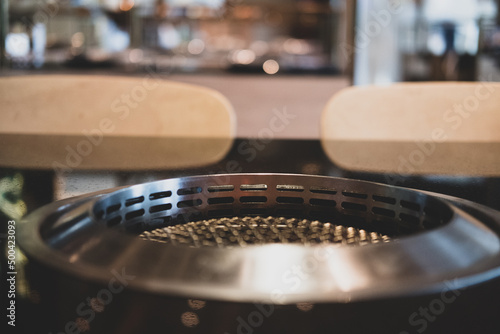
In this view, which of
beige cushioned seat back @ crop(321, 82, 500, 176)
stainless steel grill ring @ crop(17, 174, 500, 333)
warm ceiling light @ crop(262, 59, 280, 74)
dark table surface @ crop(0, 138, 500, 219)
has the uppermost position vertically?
stainless steel grill ring @ crop(17, 174, 500, 333)

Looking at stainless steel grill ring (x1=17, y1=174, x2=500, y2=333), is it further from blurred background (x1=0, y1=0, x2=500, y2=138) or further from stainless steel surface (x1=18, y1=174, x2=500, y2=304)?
blurred background (x1=0, y1=0, x2=500, y2=138)

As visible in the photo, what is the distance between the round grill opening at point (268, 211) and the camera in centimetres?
38

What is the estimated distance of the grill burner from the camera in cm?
37

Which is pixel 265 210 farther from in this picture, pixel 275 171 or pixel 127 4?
pixel 127 4

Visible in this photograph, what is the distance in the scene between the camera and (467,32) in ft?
18.6

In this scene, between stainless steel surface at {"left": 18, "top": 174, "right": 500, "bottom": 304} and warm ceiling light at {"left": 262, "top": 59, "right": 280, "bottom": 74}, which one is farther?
warm ceiling light at {"left": 262, "top": 59, "right": 280, "bottom": 74}

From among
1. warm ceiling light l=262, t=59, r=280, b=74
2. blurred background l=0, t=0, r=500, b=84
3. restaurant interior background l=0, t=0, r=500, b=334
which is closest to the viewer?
restaurant interior background l=0, t=0, r=500, b=334

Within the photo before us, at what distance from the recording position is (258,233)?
39 cm

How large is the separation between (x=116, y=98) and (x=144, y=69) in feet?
6.57

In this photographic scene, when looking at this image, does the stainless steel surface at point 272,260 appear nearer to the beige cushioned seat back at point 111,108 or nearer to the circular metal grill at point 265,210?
the circular metal grill at point 265,210

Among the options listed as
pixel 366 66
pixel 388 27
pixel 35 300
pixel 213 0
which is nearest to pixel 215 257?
pixel 35 300

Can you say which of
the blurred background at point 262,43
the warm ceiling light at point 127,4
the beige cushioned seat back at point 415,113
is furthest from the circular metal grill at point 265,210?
the warm ceiling light at point 127,4

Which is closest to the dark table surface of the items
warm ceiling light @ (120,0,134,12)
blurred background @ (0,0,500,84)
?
blurred background @ (0,0,500,84)

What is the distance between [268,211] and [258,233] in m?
0.07
